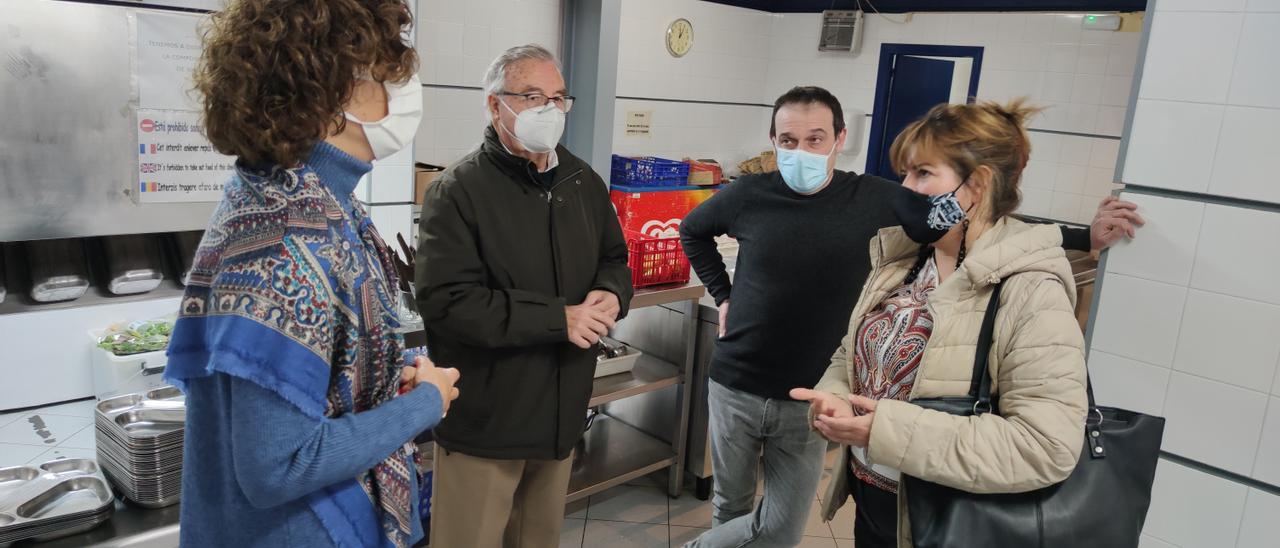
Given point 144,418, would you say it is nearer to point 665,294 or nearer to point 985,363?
point 665,294

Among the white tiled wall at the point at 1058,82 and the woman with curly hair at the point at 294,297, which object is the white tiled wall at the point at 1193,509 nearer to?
the woman with curly hair at the point at 294,297

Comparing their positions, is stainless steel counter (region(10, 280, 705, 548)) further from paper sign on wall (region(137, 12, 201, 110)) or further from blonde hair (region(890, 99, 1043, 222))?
paper sign on wall (region(137, 12, 201, 110))

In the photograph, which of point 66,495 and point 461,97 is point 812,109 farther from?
point 461,97

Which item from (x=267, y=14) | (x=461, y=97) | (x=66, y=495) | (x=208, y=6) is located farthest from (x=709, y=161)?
(x=267, y=14)

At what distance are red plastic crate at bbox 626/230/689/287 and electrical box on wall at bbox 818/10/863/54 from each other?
4453 mm

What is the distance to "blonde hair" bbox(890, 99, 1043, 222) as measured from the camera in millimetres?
1772

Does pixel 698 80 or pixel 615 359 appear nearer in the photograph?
pixel 615 359

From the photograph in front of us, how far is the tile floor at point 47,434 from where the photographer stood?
2.93m

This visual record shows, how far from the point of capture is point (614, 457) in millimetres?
3701

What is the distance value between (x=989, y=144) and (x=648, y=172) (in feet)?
16.6

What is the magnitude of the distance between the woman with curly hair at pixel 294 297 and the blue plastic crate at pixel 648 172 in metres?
5.31

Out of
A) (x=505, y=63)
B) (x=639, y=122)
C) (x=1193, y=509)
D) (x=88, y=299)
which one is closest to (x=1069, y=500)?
(x=1193, y=509)

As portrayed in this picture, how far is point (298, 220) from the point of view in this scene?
1206 mm

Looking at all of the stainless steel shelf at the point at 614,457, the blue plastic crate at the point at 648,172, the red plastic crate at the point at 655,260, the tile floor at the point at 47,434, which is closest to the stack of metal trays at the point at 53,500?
the tile floor at the point at 47,434
